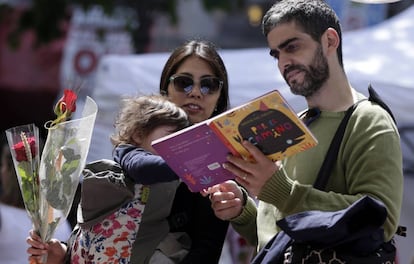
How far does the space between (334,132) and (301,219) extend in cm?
33

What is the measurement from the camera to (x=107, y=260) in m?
2.76

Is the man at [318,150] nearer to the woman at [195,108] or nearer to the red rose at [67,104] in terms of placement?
the woman at [195,108]

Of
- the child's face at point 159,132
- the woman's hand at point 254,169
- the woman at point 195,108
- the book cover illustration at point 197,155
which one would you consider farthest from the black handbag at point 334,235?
the child's face at point 159,132

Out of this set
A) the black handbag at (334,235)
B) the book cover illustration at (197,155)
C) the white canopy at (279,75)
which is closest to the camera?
the black handbag at (334,235)

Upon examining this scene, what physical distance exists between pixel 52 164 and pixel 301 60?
916 millimetres

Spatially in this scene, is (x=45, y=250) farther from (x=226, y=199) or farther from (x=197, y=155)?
(x=197, y=155)

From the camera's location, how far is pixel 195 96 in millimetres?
3104

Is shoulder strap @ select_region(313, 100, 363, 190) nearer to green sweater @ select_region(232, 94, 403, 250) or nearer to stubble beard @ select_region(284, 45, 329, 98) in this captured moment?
green sweater @ select_region(232, 94, 403, 250)

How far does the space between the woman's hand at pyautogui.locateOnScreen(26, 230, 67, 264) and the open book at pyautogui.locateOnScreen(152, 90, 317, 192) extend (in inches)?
26.7

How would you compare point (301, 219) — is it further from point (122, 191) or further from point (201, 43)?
point (201, 43)

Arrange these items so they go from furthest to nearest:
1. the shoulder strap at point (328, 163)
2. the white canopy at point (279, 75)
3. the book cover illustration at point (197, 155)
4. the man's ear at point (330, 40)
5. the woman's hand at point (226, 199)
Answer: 1. the white canopy at point (279, 75)
2. the woman's hand at point (226, 199)
3. the man's ear at point (330, 40)
4. the shoulder strap at point (328, 163)
5. the book cover illustration at point (197, 155)

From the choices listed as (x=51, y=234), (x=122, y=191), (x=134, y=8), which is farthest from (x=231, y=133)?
(x=134, y=8)

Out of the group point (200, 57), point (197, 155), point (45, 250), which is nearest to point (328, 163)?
point (197, 155)

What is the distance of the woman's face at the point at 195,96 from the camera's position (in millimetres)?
3107
